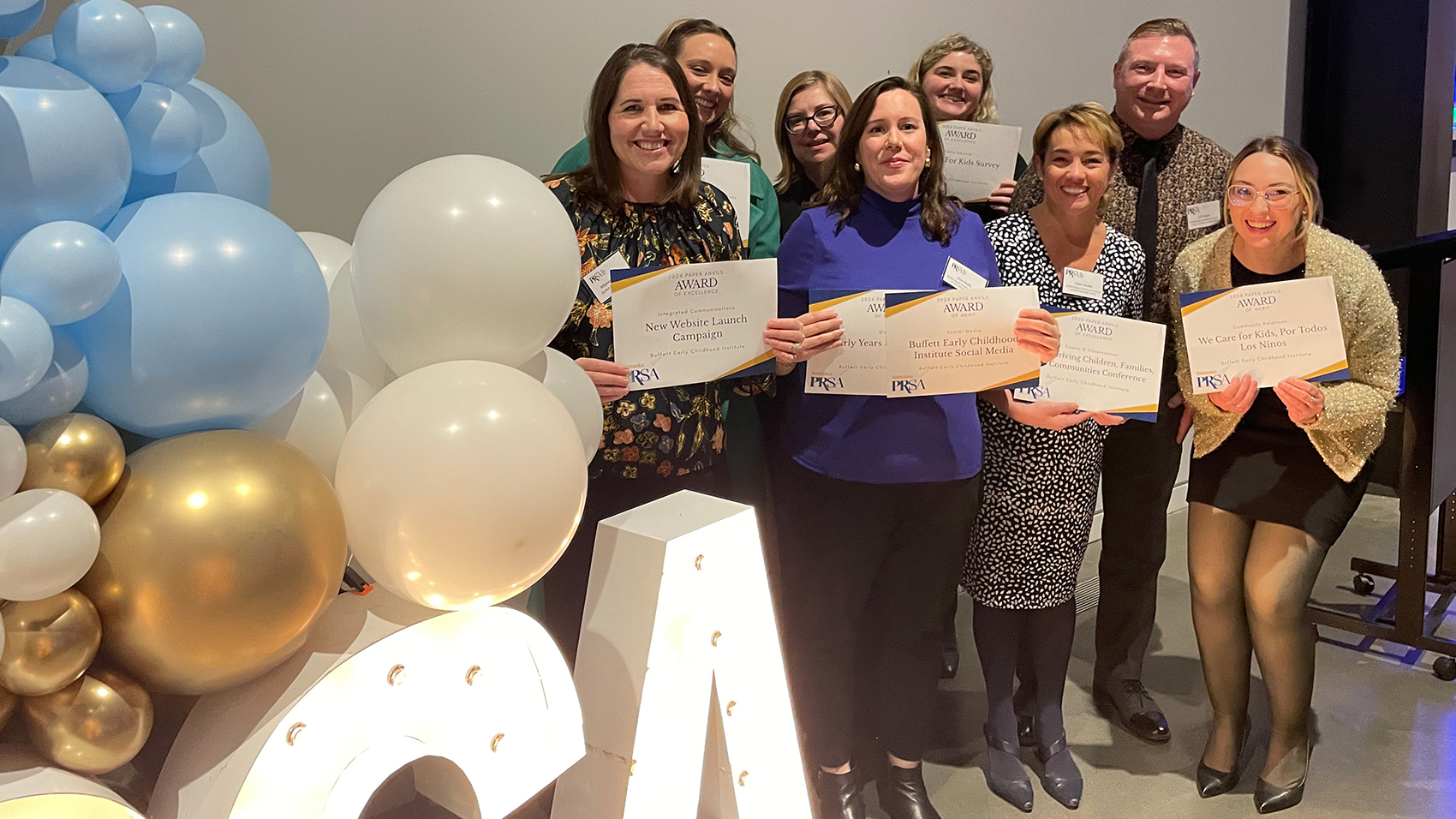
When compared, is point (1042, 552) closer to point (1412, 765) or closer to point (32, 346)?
point (1412, 765)

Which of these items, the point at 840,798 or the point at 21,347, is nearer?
the point at 21,347

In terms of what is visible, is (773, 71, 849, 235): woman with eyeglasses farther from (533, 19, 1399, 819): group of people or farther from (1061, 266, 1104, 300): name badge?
(1061, 266, 1104, 300): name badge

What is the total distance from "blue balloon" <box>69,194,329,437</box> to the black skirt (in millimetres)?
2021

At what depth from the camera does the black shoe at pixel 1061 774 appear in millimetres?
2275

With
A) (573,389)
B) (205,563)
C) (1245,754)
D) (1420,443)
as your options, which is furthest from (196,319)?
(1420,443)

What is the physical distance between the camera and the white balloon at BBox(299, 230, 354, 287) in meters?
1.31

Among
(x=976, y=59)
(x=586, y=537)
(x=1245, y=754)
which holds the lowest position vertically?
(x=1245, y=754)

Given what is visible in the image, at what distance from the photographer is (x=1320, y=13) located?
543 cm

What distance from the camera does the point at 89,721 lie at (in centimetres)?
91

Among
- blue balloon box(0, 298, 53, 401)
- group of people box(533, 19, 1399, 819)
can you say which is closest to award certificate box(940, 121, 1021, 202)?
group of people box(533, 19, 1399, 819)

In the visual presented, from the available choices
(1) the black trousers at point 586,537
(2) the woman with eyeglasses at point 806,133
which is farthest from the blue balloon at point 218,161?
(2) the woman with eyeglasses at point 806,133

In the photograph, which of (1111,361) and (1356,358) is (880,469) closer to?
(1111,361)

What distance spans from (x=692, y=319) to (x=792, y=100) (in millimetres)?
1006

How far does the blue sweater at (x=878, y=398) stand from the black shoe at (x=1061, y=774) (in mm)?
853
